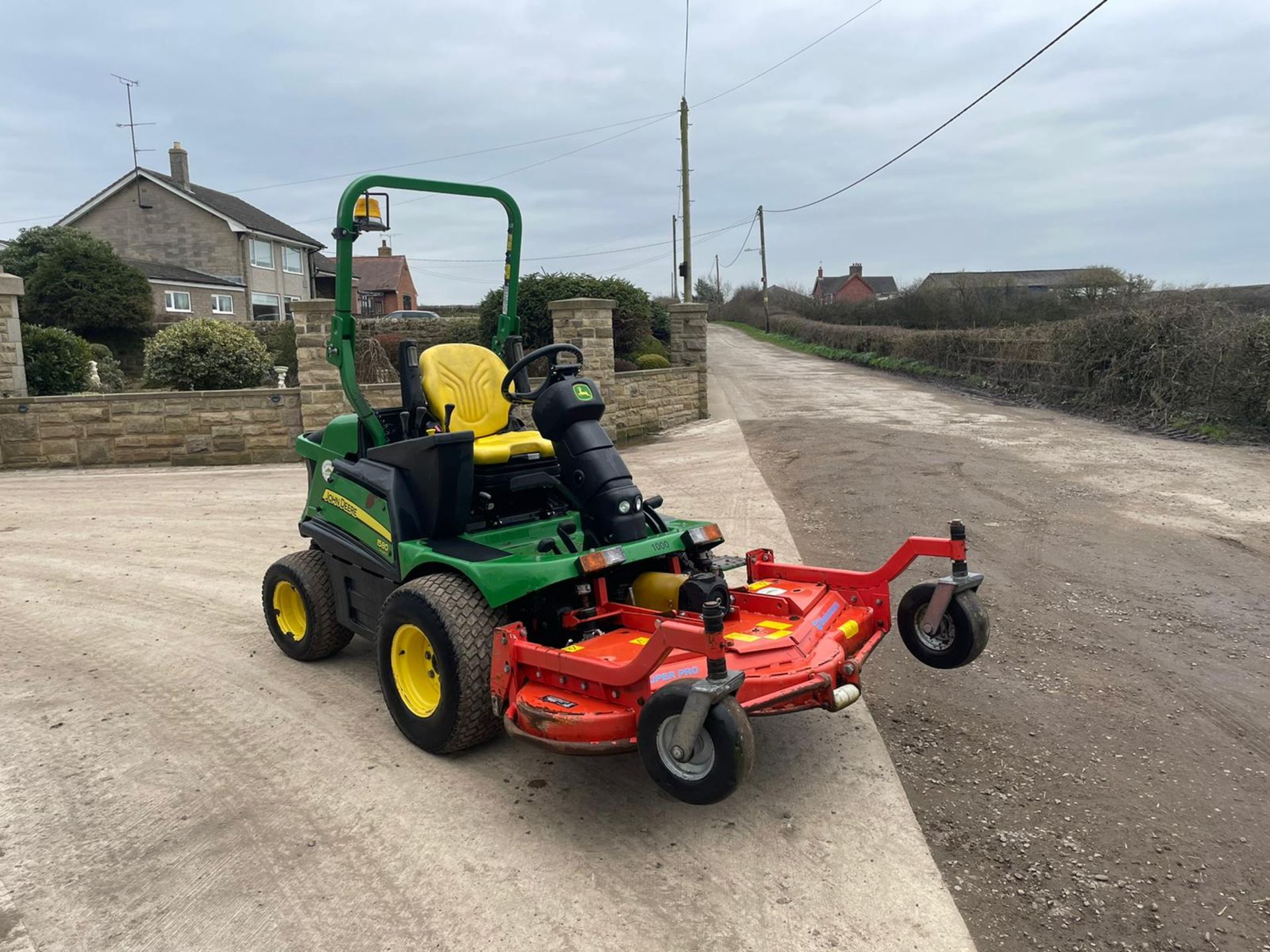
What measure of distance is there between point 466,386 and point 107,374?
17.3 metres

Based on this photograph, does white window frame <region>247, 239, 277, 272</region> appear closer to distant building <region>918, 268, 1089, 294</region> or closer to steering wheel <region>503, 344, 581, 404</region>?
distant building <region>918, 268, 1089, 294</region>

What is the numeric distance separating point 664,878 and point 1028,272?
55180mm

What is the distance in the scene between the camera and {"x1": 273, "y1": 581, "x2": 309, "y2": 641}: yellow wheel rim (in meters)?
4.95

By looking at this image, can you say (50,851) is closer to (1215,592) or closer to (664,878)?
(664,878)

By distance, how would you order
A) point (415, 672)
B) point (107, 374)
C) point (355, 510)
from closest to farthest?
point (415, 672) → point (355, 510) → point (107, 374)

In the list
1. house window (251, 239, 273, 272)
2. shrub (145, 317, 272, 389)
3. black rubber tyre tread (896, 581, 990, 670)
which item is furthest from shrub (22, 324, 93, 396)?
house window (251, 239, 273, 272)

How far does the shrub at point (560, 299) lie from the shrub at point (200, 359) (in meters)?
4.13

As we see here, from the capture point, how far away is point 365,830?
327 centimetres

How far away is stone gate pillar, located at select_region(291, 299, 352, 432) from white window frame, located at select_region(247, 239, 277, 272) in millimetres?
31552

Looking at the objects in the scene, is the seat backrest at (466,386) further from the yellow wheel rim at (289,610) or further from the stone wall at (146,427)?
the stone wall at (146,427)

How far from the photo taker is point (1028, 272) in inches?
2041

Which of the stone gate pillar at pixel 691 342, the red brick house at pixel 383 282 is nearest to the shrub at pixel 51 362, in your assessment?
the stone gate pillar at pixel 691 342

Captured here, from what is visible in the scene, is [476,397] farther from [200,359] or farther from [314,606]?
[200,359]

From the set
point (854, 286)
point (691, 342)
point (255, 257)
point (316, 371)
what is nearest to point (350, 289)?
point (316, 371)
